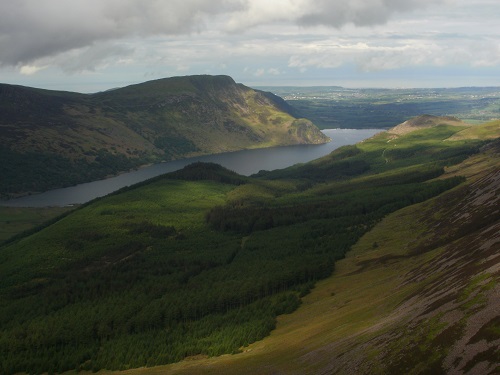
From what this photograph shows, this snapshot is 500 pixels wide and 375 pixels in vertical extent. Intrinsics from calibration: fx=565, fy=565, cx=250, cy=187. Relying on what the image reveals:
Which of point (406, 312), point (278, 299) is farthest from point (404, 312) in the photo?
point (278, 299)

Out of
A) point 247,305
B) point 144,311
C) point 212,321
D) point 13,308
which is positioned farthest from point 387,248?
point 13,308

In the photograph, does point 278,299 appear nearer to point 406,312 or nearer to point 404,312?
point 404,312

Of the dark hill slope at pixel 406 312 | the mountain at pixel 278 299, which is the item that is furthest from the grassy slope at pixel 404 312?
the mountain at pixel 278 299

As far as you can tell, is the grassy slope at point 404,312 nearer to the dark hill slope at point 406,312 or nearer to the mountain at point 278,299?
the dark hill slope at point 406,312

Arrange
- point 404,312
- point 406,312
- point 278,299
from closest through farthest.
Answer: point 406,312
point 404,312
point 278,299

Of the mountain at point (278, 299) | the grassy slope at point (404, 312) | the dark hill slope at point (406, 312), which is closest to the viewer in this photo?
the dark hill slope at point (406, 312)

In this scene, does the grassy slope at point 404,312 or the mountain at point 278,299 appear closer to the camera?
the grassy slope at point 404,312

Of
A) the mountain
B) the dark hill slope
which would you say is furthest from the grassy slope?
the mountain
